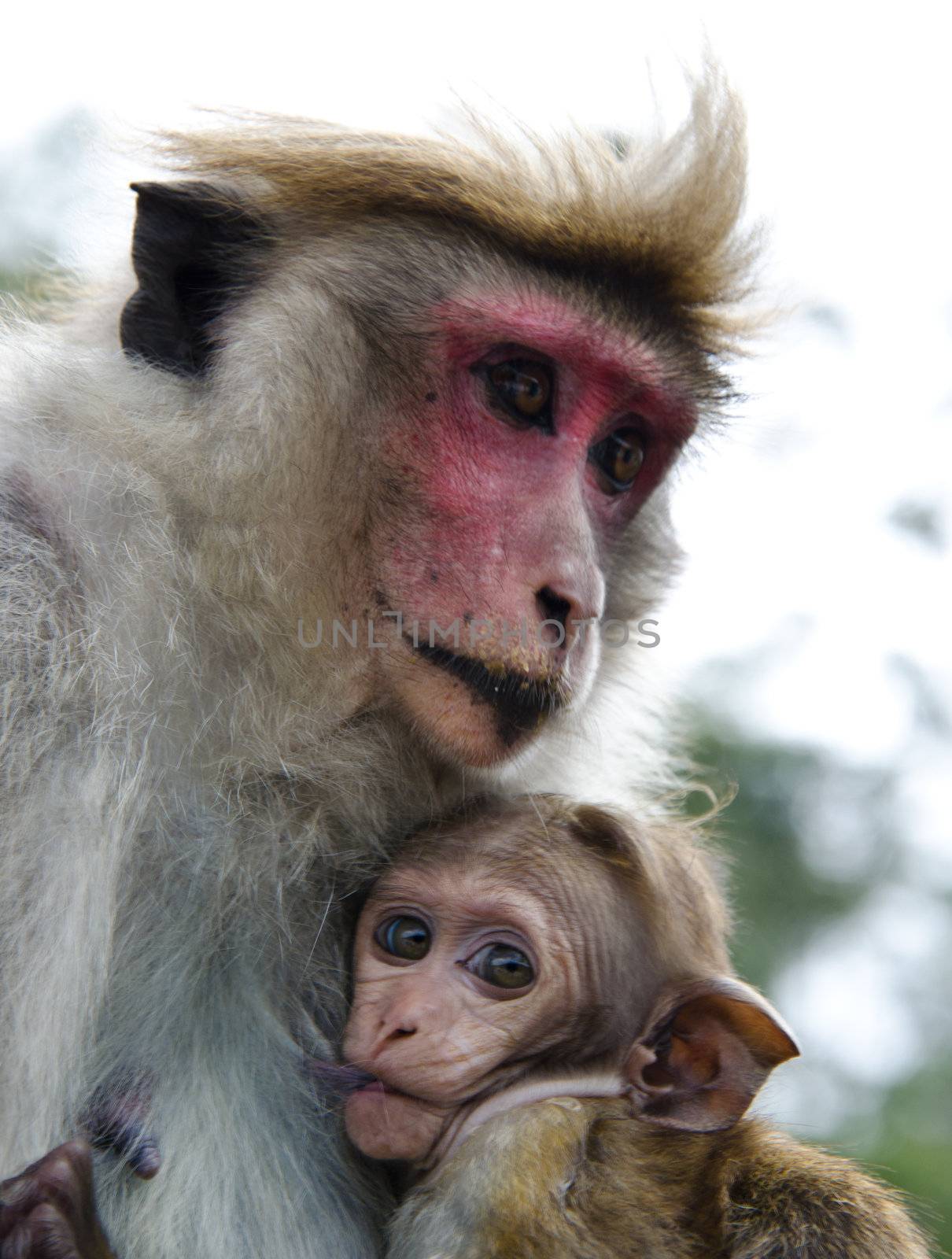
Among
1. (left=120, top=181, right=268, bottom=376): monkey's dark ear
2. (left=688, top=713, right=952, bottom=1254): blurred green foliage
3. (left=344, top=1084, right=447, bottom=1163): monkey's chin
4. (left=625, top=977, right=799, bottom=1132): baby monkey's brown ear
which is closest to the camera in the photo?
(left=344, top=1084, right=447, bottom=1163): monkey's chin

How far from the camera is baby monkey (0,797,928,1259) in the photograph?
2418 mm

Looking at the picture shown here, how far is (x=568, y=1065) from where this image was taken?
271 cm

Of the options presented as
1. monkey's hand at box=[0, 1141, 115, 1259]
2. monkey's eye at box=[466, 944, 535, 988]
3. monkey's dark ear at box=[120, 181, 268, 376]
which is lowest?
monkey's hand at box=[0, 1141, 115, 1259]

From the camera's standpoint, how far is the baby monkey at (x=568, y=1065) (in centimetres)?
242

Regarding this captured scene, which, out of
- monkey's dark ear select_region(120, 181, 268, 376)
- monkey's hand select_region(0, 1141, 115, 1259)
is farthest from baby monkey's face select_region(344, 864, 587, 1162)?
monkey's dark ear select_region(120, 181, 268, 376)

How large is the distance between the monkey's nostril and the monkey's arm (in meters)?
1.07

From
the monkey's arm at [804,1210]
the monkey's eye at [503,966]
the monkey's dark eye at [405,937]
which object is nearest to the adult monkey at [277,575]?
the monkey's dark eye at [405,937]

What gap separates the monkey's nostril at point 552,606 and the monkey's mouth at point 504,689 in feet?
0.40

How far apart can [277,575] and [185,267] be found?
713 mm

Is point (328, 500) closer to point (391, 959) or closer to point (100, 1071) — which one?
point (391, 959)

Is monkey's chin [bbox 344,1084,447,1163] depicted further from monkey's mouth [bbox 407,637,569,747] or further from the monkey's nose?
the monkey's nose

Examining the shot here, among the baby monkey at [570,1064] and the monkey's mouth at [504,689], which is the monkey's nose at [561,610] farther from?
the baby monkey at [570,1064]

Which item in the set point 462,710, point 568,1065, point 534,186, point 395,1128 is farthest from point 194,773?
point 534,186

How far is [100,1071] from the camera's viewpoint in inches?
94.3
